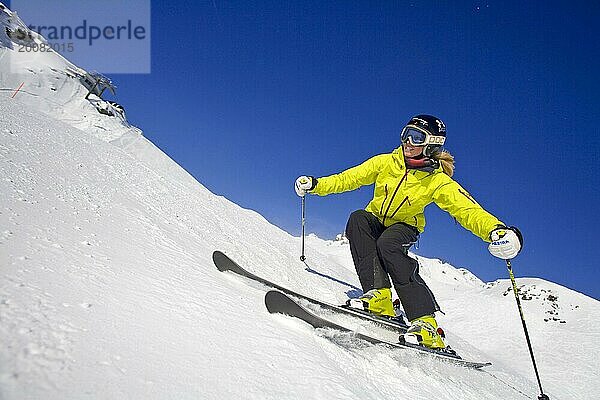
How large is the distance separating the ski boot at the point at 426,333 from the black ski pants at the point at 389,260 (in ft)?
0.22

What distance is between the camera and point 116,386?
47.4 inches

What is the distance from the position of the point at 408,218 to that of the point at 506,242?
3.56 ft

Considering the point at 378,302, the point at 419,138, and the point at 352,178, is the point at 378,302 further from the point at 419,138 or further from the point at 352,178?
the point at 419,138

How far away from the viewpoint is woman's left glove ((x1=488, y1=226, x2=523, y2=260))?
310 cm

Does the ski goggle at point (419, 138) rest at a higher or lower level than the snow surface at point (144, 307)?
higher

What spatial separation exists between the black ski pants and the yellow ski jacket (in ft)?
0.47

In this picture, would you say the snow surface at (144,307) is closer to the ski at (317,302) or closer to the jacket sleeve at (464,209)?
the ski at (317,302)

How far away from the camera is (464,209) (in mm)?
3570

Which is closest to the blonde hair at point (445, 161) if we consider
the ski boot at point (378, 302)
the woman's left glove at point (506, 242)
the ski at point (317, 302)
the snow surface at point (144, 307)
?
the woman's left glove at point (506, 242)

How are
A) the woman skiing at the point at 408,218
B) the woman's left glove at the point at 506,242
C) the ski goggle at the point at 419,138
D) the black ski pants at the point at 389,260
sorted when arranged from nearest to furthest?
the woman's left glove at the point at 506,242
the woman skiing at the point at 408,218
the black ski pants at the point at 389,260
the ski goggle at the point at 419,138

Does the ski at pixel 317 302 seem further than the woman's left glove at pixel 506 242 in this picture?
Yes

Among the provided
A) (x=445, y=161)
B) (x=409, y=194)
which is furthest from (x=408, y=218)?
(x=445, y=161)

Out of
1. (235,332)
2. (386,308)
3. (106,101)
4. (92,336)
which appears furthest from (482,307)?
(106,101)

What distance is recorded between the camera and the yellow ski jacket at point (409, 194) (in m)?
3.52
